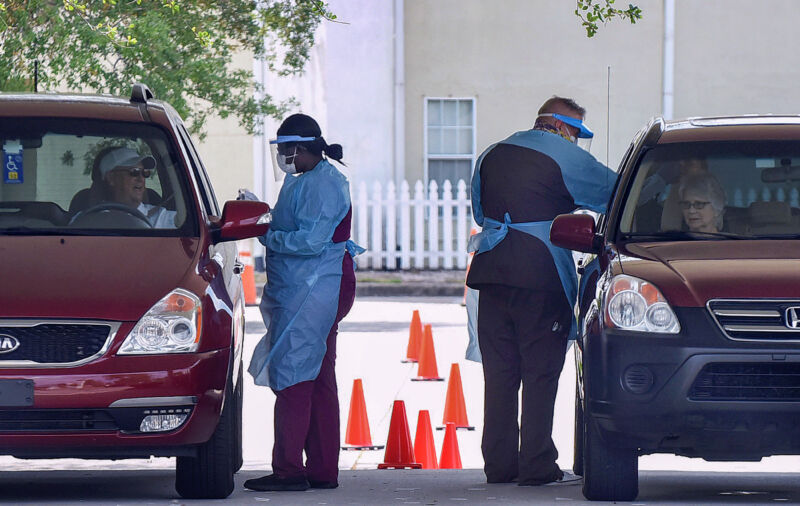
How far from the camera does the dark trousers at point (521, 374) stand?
7969 mm

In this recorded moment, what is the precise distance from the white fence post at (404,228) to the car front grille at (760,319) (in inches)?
697

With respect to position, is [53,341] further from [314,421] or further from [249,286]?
[249,286]

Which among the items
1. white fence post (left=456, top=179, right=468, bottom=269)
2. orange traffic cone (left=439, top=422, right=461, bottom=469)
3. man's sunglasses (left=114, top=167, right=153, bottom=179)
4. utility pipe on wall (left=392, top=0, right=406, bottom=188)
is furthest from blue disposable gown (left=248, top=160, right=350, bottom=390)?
utility pipe on wall (left=392, top=0, right=406, bottom=188)

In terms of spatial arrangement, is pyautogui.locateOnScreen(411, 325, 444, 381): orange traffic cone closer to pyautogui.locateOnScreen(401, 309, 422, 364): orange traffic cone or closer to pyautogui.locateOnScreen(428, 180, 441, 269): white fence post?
pyautogui.locateOnScreen(401, 309, 422, 364): orange traffic cone

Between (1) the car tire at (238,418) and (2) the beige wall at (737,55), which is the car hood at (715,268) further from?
(2) the beige wall at (737,55)

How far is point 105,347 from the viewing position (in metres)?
6.57

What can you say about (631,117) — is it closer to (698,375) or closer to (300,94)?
(300,94)

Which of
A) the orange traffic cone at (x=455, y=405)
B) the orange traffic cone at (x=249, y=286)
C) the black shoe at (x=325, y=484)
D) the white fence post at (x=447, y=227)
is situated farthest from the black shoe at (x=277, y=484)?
the white fence post at (x=447, y=227)

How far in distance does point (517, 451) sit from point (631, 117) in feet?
58.8

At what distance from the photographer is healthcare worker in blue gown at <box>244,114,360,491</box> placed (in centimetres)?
772

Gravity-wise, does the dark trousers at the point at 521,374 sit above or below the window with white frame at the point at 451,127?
below

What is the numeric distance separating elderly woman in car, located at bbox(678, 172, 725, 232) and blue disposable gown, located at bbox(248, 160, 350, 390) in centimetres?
161

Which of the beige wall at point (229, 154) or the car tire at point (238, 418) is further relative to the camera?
the beige wall at point (229, 154)

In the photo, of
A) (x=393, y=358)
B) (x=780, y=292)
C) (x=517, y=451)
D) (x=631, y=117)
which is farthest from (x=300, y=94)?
(x=780, y=292)
